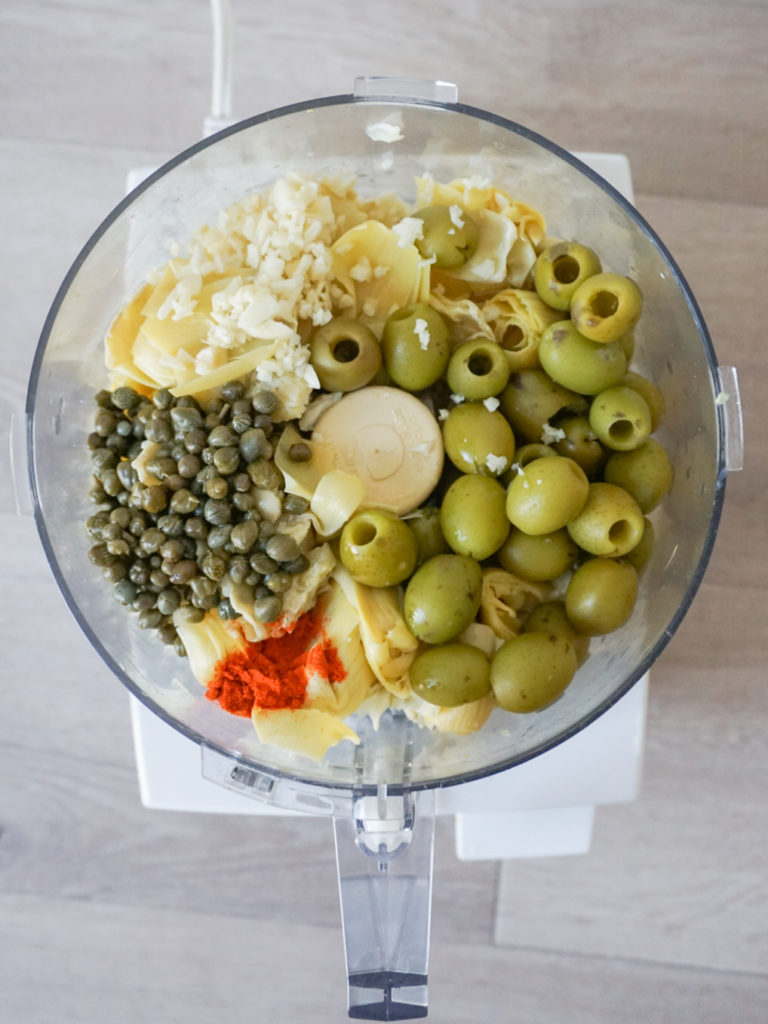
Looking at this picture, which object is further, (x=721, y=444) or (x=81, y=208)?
(x=81, y=208)

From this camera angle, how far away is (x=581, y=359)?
0.68 meters

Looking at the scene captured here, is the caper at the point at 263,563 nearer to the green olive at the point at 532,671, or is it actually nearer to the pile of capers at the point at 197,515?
the pile of capers at the point at 197,515

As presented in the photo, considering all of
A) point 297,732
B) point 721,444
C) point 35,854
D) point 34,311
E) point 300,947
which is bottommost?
point 300,947

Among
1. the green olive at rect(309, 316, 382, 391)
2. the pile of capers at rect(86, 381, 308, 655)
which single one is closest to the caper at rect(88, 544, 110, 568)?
the pile of capers at rect(86, 381, 308, 655)

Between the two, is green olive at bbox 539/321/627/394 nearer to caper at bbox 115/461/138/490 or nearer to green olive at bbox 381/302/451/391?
green olive at bbox 381/302/451/391

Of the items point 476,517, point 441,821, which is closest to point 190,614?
point 476,517

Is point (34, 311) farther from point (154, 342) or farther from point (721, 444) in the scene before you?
point (721, 444)

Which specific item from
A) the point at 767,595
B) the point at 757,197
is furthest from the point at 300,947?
the point at 757,197

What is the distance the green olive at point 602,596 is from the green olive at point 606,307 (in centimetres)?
18

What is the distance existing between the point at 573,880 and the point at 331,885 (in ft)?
0.95

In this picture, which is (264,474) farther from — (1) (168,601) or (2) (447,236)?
(2) (447,236)

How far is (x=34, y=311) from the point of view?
99 centimetres

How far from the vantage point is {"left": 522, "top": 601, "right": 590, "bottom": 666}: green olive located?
27.3 inches

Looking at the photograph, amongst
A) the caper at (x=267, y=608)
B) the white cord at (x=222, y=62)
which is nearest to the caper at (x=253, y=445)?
the caper at (x=267, y=608)
